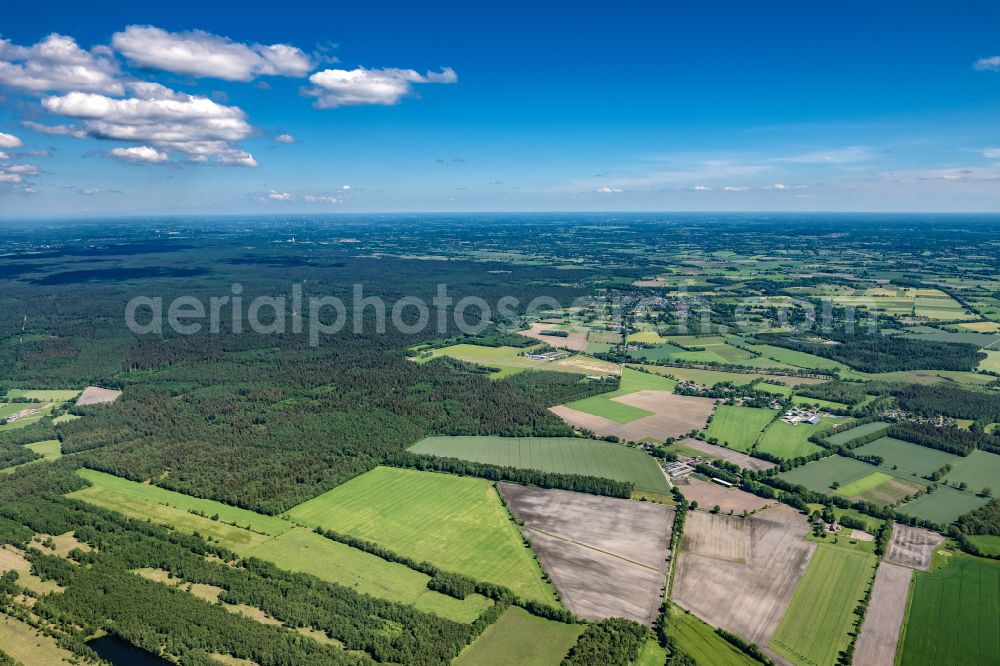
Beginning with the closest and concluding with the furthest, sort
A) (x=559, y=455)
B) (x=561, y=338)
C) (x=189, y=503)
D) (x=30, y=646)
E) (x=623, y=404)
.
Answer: (x=30, y=646) < (x=189, y=503) < (x=559, y=455) < (x=623, y=404) < (x=561, y=338)

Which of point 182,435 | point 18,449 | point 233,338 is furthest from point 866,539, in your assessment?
point 233,338

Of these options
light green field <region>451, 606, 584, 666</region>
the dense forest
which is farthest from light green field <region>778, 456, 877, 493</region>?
the dense forest

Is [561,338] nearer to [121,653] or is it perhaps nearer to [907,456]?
[907,456]

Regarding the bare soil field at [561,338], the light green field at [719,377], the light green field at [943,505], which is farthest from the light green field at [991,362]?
the bare soil field at [561,338]

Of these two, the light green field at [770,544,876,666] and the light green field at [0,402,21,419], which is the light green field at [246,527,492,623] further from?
the light green field at [0,402,21,419]

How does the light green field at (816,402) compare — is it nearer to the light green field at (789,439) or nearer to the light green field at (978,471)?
the light green field at (789,439)

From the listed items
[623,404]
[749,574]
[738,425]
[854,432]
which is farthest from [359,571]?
[854,432]
